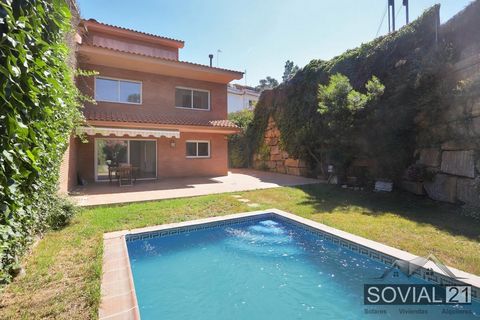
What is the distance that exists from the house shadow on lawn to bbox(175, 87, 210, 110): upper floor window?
1570 cm

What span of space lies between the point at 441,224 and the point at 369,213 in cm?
290

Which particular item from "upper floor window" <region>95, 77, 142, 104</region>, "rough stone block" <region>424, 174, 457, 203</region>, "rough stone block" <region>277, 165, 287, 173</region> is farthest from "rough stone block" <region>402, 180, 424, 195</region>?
"upper floor window" <region>95, 77, 142, 104</region>

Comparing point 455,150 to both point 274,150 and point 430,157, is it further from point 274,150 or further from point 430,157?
point 274,150

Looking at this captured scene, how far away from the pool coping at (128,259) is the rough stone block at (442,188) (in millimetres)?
8607

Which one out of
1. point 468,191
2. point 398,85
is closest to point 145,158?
point 398,85

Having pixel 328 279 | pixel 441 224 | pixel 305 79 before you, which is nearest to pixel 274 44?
pixel 305 79

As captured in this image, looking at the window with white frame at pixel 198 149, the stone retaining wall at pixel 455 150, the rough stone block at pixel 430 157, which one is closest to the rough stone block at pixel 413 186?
the stone retaining wall at pixel 455 150

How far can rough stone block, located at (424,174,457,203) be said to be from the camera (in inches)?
550

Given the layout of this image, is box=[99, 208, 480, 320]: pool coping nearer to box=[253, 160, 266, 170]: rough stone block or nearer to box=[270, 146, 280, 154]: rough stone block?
box=[270, 146, 280, 154]: rough stone block

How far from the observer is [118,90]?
2395cm

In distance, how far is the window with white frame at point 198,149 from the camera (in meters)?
27.2

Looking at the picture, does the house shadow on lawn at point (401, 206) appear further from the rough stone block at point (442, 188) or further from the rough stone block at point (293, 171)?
the rough stone block at point (293, 171)

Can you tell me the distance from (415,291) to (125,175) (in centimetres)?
2068

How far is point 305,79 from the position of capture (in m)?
27.4
